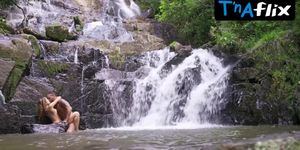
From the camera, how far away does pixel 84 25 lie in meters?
19.5

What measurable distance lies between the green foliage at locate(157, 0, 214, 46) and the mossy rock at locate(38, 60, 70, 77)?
6076 mm

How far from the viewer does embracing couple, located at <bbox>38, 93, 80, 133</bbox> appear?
407 inches

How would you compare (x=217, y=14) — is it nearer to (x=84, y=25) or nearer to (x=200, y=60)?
(x=200, y=60)

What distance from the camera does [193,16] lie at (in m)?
17.3

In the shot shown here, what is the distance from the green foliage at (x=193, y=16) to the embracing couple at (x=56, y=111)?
7646mm

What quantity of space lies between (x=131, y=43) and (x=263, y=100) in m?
7.26

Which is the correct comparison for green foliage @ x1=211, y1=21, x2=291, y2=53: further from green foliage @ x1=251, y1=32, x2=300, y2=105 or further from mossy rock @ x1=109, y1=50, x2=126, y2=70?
mossy rock @ x1=109, y1=50, x2=126, y2=70

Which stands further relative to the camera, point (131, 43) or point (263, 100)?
point (131, 43)

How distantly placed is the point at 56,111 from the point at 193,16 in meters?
8.37

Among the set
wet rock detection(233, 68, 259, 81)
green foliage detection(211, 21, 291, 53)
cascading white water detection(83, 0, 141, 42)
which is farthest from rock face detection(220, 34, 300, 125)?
cascading white water detection(83, 0, 141, 42)

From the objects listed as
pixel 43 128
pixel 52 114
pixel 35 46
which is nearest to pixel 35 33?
pixel 35 46

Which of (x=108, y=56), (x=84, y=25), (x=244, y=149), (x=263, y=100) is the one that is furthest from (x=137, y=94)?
(x=244, y=149)

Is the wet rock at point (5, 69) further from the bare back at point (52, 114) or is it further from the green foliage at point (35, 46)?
the green foliage at point (35, 46)

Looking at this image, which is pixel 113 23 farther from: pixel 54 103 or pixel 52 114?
pixel 52 114
